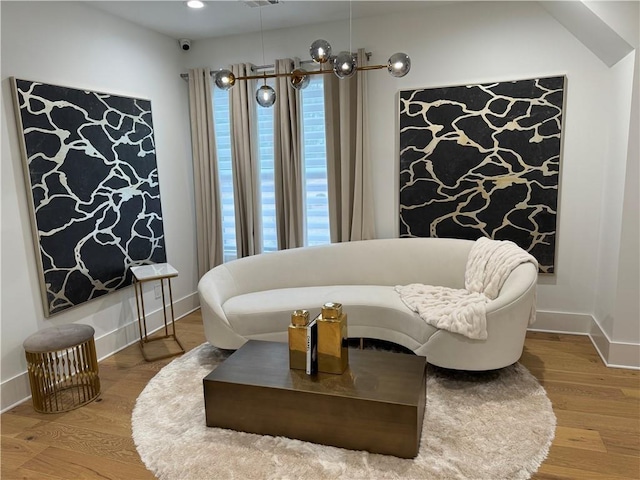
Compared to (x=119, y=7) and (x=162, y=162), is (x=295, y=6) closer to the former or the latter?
(x=119, y=7)

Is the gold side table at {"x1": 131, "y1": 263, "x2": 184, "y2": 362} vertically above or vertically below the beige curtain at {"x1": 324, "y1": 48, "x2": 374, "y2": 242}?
below

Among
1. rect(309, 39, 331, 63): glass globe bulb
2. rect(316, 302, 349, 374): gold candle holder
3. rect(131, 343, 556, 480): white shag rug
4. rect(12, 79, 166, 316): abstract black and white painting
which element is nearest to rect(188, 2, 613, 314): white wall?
rect(131, 343, 556, 480): white shag rug

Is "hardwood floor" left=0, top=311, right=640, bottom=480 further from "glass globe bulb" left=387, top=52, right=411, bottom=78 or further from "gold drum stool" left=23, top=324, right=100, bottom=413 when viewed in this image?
"glass globe bulb" left=387, top=52, right=411, bottom=78

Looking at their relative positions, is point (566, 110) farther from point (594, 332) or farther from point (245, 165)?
point (245, 165)

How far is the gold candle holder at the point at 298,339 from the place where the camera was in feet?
7.93

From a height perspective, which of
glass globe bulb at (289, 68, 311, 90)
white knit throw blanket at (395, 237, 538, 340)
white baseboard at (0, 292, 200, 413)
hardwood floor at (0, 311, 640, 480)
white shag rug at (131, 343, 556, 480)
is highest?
glass globe bulb at (289, 68, 311, 90)

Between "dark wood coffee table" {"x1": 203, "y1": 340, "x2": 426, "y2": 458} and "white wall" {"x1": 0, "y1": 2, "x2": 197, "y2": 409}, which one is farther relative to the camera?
"white wall" {"x1": 0, "y1": 2, "x2": 197, "y2": 409}

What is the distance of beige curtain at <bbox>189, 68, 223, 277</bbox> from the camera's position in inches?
173

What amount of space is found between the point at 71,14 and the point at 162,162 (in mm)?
1347

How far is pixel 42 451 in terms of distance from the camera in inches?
94.4

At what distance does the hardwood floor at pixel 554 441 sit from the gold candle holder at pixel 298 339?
0.90 metres

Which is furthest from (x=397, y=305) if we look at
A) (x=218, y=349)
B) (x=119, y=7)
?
(x=119, y=7)

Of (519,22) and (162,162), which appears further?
(162,162)

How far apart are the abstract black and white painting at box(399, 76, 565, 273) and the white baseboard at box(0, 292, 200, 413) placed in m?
2.37
